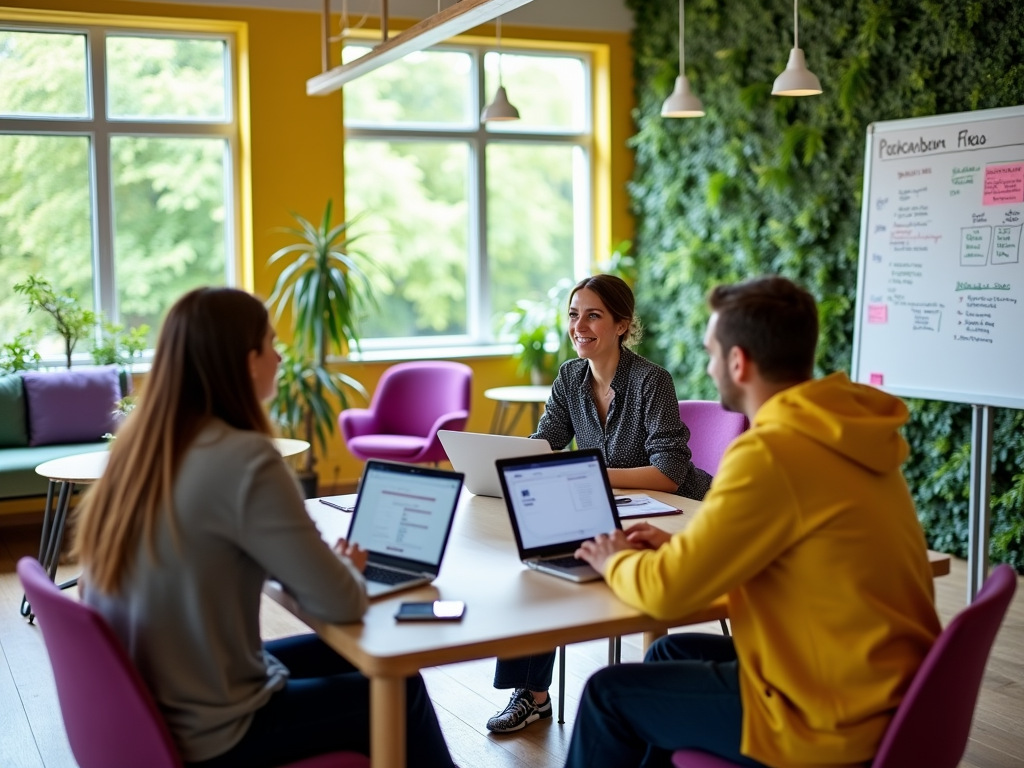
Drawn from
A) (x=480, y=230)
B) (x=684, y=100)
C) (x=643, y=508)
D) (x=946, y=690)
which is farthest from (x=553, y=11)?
(x=946, y=690)

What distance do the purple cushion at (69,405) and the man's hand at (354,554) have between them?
3968 mm

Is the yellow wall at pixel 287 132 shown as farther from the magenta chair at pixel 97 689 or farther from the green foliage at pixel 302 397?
the magenta chair at pixel 97 689

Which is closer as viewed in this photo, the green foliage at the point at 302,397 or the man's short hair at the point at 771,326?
the man's short hair at the point at 771,326

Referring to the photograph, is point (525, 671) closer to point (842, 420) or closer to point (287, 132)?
point (842, 420)

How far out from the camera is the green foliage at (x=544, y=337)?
703 centimetres

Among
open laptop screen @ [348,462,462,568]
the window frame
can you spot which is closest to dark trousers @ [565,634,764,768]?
open laptop screen @ [348,462,462,568]

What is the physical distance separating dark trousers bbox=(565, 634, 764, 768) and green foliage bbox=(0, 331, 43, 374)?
4732 millimetres

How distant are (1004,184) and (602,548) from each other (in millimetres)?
3283

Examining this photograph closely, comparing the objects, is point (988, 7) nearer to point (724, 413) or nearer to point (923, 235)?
point (923, 235)

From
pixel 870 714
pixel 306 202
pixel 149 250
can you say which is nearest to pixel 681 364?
pixel 306 202

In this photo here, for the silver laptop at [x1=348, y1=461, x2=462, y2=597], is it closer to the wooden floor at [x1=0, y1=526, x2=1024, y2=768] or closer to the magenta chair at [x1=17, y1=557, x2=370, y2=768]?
the magenta chair at [x1=17, y1=557, x2=370, y2=768]

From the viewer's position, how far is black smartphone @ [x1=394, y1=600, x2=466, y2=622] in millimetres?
1952

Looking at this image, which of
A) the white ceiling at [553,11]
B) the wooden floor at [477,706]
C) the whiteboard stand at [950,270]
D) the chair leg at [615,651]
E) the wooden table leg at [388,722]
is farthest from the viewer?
the white ceiling at [553,11]

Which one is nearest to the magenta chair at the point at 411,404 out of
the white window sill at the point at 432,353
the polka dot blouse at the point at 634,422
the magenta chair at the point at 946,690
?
the white window sill at the point at 432,353
